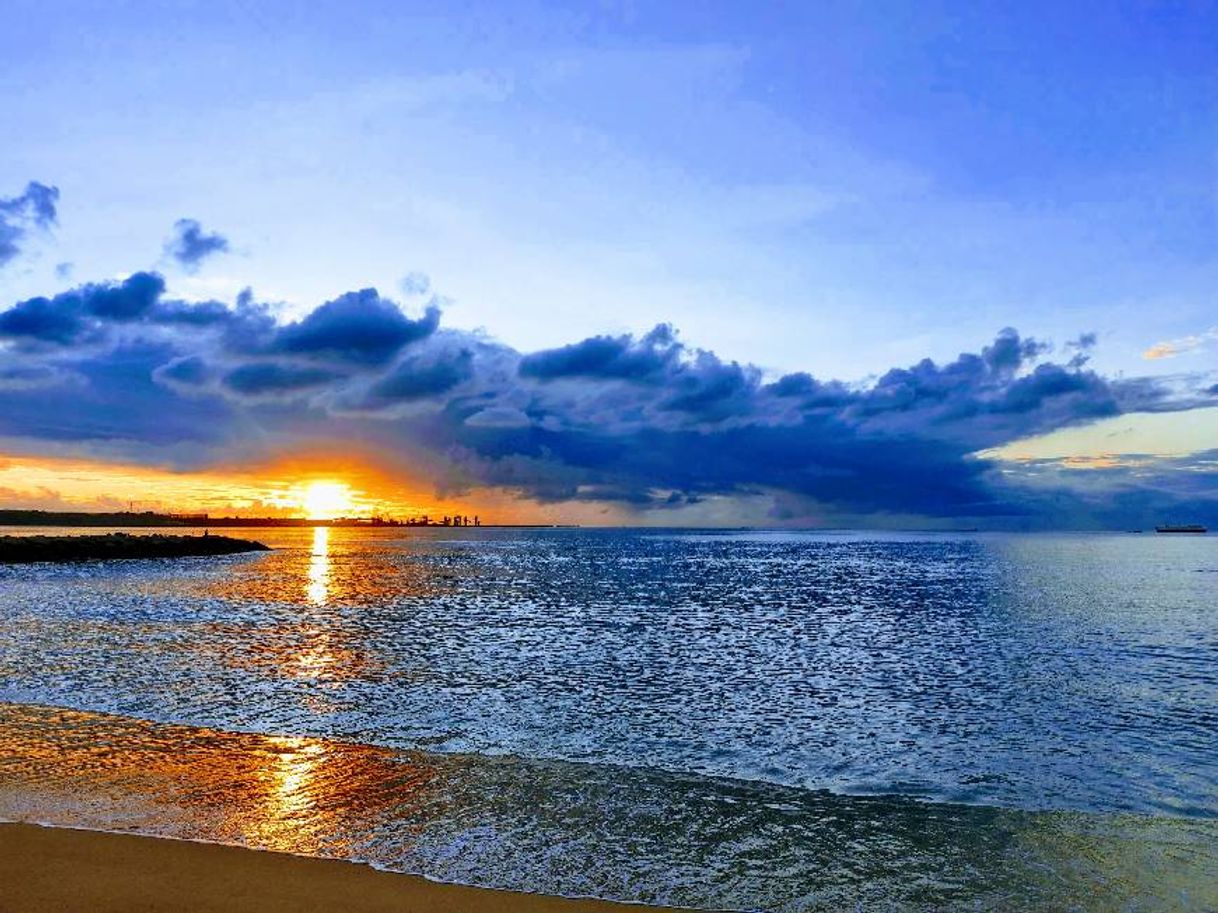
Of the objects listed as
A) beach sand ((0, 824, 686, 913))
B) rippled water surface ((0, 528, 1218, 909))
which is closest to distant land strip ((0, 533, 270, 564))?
rippled water surface ((0, 528, 1218, 909))

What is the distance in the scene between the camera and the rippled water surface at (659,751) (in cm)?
1093

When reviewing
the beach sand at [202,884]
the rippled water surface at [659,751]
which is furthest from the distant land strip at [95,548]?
the beach sand at [202,884]

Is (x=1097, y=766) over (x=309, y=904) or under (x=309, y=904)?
under

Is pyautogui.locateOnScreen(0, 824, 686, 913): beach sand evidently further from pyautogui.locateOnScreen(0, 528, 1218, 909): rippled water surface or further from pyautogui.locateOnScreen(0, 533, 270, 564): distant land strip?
pyautogui.locateOnScreen(0, 533, 270, 564): distant land strip

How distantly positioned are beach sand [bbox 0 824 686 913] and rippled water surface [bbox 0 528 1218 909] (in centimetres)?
74

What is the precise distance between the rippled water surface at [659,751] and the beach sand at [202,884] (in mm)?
741

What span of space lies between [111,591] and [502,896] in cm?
5814

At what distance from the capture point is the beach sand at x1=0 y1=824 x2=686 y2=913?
28.0ft

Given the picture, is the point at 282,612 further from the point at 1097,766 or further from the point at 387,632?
the point at 1097,766

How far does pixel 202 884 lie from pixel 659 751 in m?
9.85

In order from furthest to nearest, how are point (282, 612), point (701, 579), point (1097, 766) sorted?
point (701, 579) < point (282, 612) < point (1097, 766)

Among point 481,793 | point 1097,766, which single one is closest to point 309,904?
point 481,793

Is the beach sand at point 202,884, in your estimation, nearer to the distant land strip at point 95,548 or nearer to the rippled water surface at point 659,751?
the rippled water surface at point 659,751

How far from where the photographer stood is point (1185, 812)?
13.9 m
